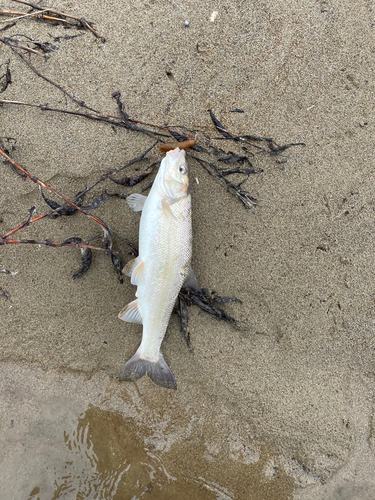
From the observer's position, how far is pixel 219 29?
333 cm

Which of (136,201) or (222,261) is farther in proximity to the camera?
(222,261)

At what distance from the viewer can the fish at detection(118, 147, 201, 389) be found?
2955 mm

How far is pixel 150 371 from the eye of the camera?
317 cm

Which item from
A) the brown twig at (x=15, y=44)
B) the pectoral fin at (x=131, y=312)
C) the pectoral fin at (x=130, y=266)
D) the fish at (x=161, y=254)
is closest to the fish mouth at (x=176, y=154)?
the fish at (x=161, y=254)

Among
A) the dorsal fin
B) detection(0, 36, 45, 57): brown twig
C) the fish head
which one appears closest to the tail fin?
the dorsal fin

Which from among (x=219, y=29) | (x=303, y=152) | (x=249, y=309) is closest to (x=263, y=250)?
(x=249, y=309)

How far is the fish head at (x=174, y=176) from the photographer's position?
9.77ft

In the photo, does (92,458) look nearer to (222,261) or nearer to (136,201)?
(222,261)

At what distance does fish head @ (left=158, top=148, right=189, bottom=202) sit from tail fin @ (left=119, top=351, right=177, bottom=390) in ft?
5.46

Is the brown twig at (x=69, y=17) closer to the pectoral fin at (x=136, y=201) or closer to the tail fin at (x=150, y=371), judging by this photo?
the pectoral fin at (x=136, y=201)

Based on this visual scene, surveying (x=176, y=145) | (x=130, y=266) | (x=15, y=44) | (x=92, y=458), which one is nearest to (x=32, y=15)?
(x=15, y=44)

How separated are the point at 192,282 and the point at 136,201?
39.7 inches

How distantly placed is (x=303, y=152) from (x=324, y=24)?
1.39 metres

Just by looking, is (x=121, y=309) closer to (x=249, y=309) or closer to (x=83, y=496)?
(x=249, y=309)
